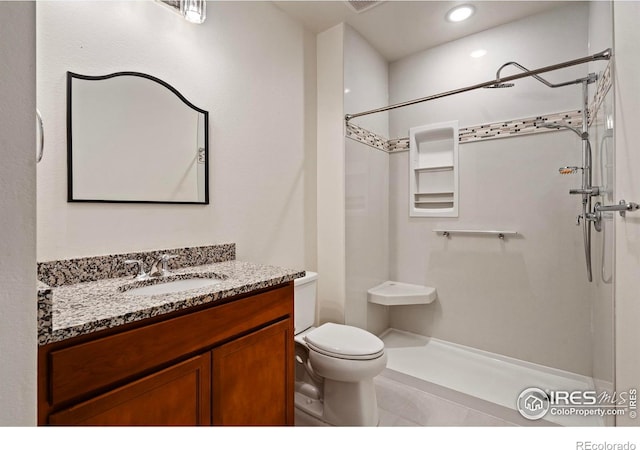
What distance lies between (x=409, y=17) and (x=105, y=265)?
2503 millimetres

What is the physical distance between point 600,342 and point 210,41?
2.70 meters

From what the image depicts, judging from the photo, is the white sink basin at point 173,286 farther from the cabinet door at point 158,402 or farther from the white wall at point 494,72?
the white wall at point 494,72

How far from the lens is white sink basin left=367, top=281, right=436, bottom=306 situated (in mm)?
2459

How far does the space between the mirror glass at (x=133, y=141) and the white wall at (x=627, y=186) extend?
1772 millimetres

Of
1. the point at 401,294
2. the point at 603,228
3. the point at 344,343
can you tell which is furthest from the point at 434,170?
the point at 344,343

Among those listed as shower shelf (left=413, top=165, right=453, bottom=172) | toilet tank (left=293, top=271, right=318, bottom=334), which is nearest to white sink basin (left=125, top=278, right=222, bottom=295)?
toilet tank (left=293, top=271, right=318, bottom=334)

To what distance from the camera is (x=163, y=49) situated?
1.43m

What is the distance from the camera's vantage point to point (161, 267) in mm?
1359

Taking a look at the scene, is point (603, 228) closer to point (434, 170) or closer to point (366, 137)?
point (434, 170)

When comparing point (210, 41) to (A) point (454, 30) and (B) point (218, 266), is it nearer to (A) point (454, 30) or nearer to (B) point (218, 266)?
(B) point (218, 266)

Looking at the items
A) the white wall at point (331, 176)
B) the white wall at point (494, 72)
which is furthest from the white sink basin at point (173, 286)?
the white wall at point (494, 72)

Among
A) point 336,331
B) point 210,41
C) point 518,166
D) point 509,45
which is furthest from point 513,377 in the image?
point 210,41

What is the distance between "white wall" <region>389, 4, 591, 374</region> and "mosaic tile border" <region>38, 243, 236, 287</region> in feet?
6.24
